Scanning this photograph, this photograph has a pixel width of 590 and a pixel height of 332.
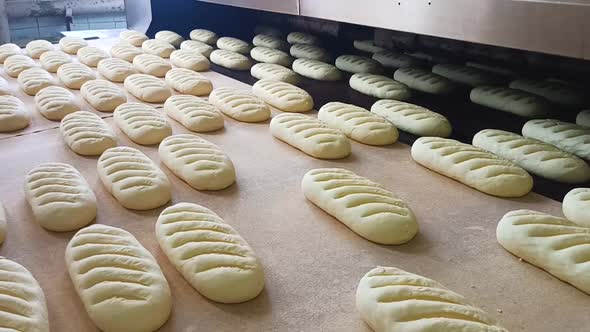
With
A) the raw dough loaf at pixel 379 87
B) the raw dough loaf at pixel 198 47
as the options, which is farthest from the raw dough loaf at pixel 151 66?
the raw dough loaf at pixel 379 87

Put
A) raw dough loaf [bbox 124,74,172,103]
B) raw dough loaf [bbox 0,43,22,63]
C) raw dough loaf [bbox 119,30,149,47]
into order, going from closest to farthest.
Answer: raw dough loaf [bbox 124,74,172,103] < raw dough loaf [bbox 0,43,22,63] < raw dough loaf [bbox 119,30,149,47]

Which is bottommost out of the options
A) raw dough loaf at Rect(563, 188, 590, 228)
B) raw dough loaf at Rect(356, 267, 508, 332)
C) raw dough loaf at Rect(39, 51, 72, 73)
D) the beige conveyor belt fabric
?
the beige conveyor belt fabric

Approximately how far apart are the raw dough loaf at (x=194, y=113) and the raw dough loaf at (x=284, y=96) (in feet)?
1.09

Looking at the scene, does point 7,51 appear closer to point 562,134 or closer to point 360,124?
point 360,124

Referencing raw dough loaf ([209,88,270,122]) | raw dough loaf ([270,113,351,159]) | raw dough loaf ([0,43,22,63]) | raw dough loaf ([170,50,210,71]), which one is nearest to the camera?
raw dough loaf ([270,113,351,159])

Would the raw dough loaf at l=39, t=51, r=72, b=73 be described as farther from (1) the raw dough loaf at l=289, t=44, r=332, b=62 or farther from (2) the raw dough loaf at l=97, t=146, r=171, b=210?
(2) the raw dough loaf at l=97, t=146, r=171, b=210

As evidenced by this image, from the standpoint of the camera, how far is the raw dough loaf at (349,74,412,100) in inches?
105

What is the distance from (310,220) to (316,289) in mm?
369

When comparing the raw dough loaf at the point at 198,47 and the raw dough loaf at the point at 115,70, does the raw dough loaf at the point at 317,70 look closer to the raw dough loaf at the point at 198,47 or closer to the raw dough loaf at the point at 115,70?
the raw dough loaf at the point at 198,47

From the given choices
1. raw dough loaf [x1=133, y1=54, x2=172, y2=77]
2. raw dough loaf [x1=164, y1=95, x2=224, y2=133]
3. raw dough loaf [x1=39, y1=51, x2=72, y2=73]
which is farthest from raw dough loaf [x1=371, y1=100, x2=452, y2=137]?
raw dough loaf [x1=39, y1=51, x2=72, y2=73]

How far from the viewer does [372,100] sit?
2775mm

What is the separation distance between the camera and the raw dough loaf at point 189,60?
3.45 m

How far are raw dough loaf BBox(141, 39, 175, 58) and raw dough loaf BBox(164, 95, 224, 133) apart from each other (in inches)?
49.8

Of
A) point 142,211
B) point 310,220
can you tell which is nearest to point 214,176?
point 142,211
